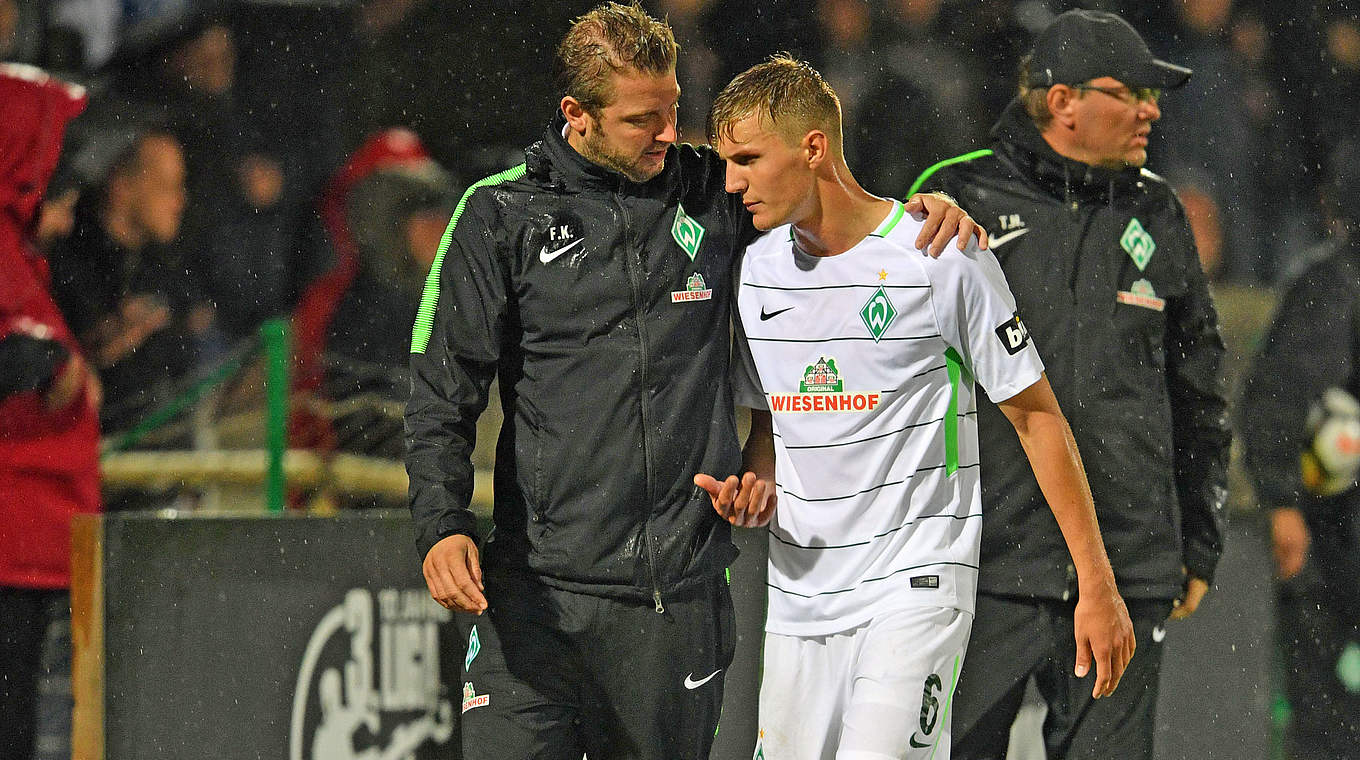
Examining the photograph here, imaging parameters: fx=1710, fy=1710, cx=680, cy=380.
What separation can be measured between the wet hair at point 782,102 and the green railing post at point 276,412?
1.82 m

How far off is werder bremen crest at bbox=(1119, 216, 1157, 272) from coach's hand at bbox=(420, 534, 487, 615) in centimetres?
181

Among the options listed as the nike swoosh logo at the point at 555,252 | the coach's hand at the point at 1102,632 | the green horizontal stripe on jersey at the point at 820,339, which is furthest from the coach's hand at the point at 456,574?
the coach's hand at the point at 1102,632

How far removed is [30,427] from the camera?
15.8 feet

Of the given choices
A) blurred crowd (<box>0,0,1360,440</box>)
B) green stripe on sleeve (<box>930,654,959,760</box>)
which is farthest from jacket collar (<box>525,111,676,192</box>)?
blurred crowd (<box>0,0,1360,440</box>)

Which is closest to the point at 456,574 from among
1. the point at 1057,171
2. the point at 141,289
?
the point at 1057,171

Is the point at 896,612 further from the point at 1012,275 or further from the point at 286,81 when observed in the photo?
the point at 286,81

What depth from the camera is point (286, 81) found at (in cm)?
820

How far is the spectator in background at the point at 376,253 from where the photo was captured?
7023 mm

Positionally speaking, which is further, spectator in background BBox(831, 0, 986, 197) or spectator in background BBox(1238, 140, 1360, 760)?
spectator in background BBox(831, 0, 986, 197)

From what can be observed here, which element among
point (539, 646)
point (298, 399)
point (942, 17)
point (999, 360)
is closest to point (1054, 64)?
point (999, 360)

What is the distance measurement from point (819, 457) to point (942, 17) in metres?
5.43

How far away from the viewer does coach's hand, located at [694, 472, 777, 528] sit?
341 centimetres

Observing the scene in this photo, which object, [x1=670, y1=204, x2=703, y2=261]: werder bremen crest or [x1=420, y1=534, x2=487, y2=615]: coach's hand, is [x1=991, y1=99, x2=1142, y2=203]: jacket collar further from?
[x1=420, y1=534, x2=487, y2=615]: coach's hand

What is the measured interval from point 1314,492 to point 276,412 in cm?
363
